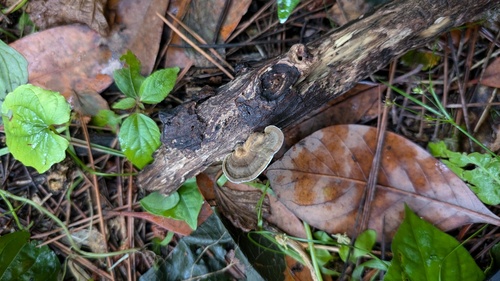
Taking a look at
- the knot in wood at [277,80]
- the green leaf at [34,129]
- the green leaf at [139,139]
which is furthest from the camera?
the green leaf at [139,139]

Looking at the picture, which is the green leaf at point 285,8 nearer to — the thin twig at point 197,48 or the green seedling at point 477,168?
the thin twig at point 197,48

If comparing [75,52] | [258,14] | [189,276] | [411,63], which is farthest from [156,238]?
[411,63]

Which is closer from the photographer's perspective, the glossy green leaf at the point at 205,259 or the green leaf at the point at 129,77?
the green leaf at the point at 129,77

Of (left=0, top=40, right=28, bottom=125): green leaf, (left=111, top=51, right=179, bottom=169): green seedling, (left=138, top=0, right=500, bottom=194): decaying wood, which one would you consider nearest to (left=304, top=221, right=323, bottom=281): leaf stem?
(left=138, top=0, right=500, bottom=194): decaying wood

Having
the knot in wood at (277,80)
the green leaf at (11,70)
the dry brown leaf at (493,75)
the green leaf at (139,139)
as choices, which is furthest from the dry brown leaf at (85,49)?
the dry brown leaf at (493,75)

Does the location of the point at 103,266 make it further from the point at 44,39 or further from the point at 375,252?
the point at 375,252

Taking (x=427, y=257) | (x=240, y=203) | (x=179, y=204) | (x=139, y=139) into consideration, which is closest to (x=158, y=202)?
(x=179, y=204)

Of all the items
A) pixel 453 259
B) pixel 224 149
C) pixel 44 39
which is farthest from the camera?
pixel 44 39
